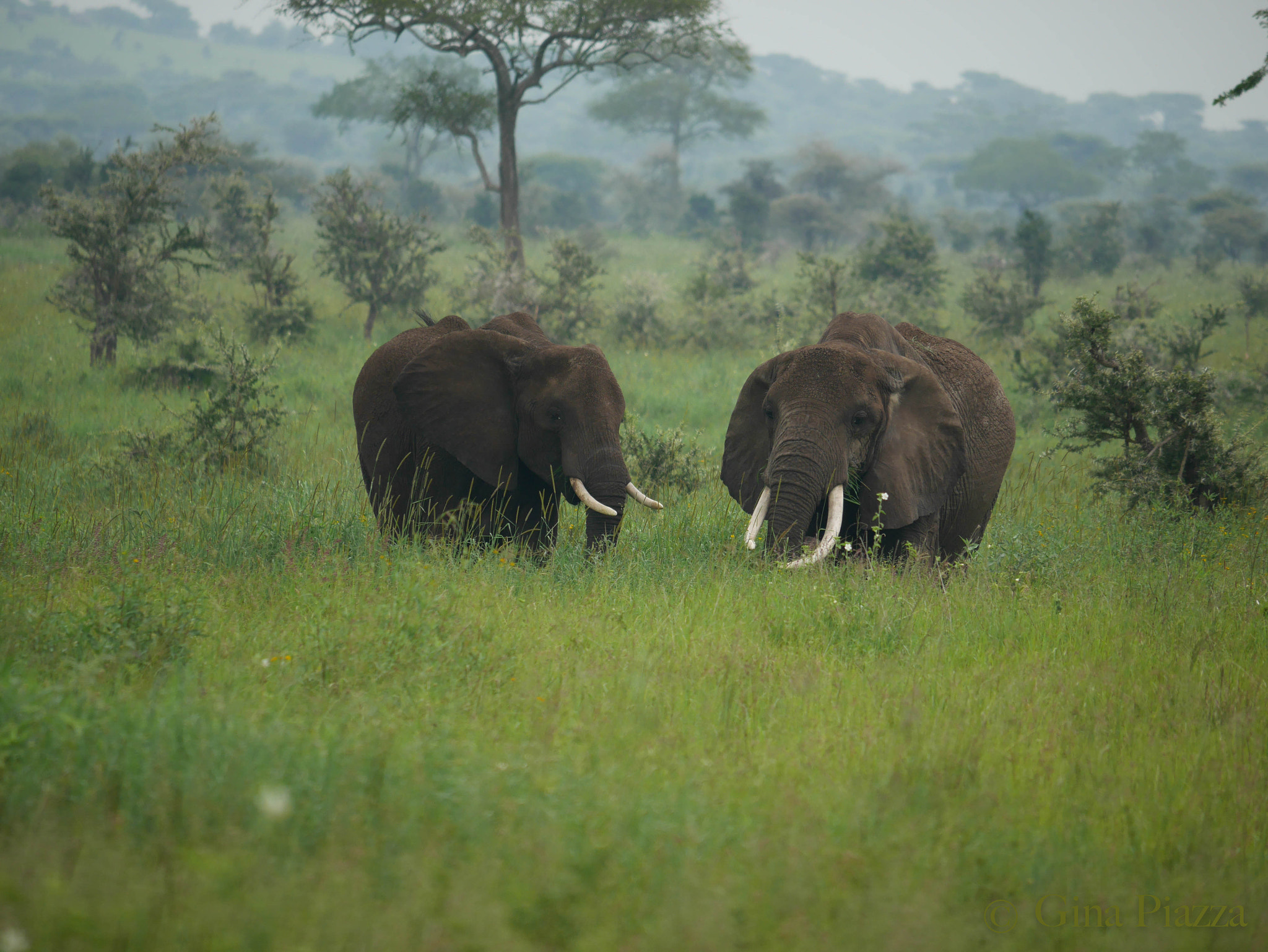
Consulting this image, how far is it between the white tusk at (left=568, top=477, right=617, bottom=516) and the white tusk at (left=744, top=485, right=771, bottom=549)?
857mm

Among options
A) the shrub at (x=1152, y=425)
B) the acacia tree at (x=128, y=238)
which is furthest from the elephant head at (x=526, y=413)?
the acacia tree at (x=128, y=238)

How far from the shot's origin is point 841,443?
20.1 ft

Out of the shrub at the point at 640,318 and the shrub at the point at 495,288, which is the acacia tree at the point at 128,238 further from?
the shrub at the point at 640,318

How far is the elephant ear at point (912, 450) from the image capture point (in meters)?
6.30

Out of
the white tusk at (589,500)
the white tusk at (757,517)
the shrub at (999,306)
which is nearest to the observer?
the white tusk at (757,517)

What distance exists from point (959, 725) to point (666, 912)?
206 cm

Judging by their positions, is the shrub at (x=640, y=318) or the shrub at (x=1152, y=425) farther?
the shrub at (x=640, y=318)

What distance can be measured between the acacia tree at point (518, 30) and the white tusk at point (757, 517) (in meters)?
15.1

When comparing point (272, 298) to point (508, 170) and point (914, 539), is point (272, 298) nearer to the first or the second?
point (508, 170)

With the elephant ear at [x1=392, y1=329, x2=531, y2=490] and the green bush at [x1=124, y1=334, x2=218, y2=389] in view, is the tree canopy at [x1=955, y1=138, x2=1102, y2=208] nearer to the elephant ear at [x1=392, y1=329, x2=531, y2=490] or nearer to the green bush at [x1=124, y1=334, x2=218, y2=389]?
the green bush at [x1=124, y1=334, x2=218, y2=389]

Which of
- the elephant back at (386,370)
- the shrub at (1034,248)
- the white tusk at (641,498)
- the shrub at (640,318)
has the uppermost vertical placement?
the shrub at (1034,248)

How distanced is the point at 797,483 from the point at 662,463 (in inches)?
164

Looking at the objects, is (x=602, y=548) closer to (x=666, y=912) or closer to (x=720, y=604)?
(x=720, y=604)

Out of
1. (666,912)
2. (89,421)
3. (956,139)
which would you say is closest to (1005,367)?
(89,421)
